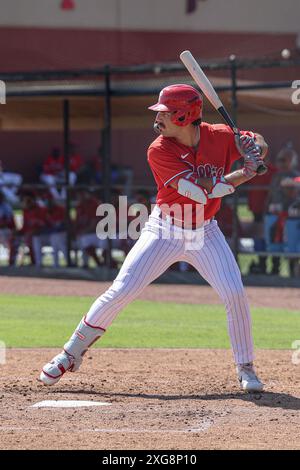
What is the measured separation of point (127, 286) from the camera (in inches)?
261

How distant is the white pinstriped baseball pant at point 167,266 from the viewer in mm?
6613

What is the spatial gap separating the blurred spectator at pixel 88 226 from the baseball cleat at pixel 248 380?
27.2 feet

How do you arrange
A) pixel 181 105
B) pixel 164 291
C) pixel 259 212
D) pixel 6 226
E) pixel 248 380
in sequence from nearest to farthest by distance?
pixel 181 105
pixel 248 380
pixel 164 291
pixel 259 212
pixel 6 226

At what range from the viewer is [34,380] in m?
7.31

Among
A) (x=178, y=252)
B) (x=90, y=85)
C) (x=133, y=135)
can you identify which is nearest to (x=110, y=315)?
(x=178, y=252)

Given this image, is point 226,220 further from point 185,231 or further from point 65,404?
point 65,404

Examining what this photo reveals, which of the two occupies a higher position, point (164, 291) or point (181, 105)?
point (181, 105)

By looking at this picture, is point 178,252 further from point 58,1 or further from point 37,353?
point 58,1

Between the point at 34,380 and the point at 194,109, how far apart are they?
221 centimetres

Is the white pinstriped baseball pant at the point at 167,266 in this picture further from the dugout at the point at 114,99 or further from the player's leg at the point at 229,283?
the dugout at the point at 114,99

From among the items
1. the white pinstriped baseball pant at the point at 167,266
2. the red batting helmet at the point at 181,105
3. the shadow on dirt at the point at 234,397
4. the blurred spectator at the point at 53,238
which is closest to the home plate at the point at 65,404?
the shadow on dirt at the point at 234,397

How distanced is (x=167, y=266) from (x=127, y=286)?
0.93ft

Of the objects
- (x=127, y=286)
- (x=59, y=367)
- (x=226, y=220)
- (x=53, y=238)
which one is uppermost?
(x=127, y=286)

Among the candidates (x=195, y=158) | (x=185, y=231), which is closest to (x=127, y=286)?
(x=185, y=231)
